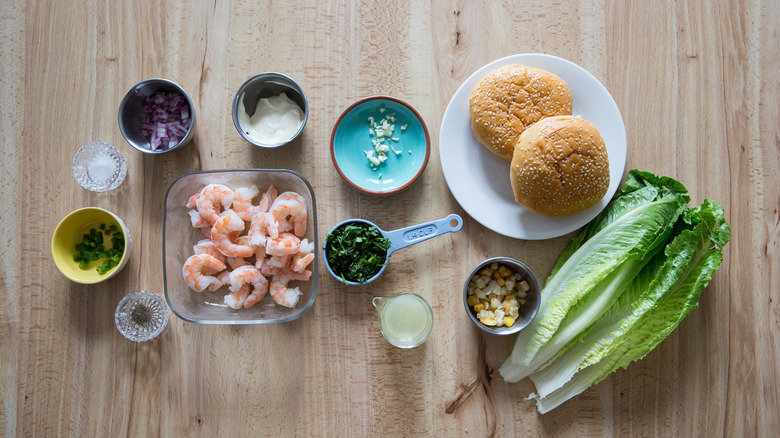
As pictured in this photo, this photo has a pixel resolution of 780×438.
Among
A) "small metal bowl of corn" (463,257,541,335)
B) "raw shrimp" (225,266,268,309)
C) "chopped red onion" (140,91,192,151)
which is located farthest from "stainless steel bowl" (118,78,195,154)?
"small metal bowl of corn" (463,257,541,335)

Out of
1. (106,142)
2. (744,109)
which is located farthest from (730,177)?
(106,142)

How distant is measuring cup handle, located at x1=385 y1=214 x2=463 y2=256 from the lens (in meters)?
2.04

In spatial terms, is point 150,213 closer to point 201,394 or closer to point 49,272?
point 49,272

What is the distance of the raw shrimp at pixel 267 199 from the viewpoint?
2045mm

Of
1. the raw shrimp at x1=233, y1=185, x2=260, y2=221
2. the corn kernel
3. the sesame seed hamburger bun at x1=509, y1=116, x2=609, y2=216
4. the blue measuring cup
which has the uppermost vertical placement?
the sesame seed hamburger bun at x1=509, y1=116, x2=609, y2=216

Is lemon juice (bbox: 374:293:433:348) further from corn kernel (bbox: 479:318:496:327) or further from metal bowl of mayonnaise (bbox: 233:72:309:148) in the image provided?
metal bowl of mayonnaise (bbox: 233:72:309:148)

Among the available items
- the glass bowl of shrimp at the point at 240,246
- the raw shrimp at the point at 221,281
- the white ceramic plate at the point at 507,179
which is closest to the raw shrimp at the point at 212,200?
the glass bowl of shrimp at the point at 240,246

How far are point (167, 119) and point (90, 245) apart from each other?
2.15 feet

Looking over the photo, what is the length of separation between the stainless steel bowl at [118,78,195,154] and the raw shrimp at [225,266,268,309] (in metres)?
0.61

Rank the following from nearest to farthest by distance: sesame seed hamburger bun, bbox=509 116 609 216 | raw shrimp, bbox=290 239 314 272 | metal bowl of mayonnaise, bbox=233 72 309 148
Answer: sesame seed hamburger bun, bbox=509 116 609 216 → raw shrimp, bbox=290 239 314 272 → metal bowl of mayonnaise, bbox=233 72 309 148

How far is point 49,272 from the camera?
220 centimetres

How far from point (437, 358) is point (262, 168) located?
Result: 116cm

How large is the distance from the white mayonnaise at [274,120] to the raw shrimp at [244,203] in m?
0.24

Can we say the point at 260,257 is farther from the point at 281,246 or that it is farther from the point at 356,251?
the point at 356,251
